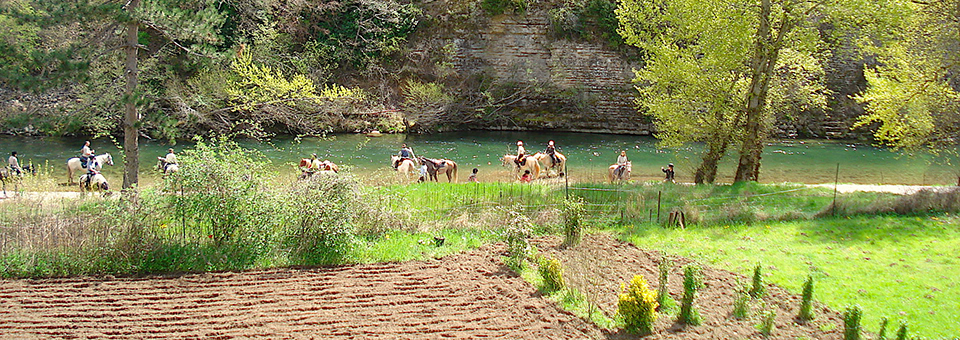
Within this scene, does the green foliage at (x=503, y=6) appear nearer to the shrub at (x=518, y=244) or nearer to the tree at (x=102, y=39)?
the tree at (x=102, y=39)

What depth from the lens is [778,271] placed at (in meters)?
11.3

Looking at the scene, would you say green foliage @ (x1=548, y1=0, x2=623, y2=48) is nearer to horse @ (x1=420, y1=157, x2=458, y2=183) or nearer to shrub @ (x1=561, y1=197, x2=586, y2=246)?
horse @ (x1=420, y1=157, x2=458, y2=183)

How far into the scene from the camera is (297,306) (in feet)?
31.1

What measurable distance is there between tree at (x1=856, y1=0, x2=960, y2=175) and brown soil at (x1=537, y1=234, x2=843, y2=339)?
10294 mm

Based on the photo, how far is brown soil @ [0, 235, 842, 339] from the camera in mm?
8656

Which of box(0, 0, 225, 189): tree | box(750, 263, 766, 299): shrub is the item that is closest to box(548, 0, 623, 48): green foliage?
box(0, 0, 225, 189): tree

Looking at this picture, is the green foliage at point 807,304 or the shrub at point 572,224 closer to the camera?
the green foliage at point 807,304

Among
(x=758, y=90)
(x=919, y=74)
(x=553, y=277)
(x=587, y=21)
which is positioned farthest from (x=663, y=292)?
(x=587, y=21)

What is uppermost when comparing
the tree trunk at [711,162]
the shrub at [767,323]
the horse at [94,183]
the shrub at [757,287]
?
the tree trunk at [711,162]

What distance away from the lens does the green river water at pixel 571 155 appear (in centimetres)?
2541

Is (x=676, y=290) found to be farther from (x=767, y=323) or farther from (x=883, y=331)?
(x=883, y=331)

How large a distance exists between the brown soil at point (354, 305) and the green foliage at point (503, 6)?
3085 cm

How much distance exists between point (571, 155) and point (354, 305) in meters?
23.1

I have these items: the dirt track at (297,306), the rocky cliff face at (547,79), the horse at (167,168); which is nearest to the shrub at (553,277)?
the dirt track at (297,306)
